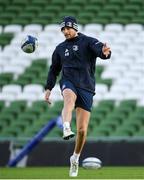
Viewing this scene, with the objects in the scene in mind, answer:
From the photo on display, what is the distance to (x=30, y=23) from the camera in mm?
23016

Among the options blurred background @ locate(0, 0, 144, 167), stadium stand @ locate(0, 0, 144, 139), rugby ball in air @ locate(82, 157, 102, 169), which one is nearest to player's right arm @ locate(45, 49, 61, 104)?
rugby ball in air @ locate(82, 157, 102, 169)

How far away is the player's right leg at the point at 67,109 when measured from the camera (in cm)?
1074

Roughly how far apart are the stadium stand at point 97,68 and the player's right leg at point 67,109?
6.59m

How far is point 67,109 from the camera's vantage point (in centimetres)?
1091

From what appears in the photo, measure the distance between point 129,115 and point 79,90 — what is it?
285 inches

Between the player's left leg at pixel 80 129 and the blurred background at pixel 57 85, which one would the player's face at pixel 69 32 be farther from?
the blurred background at pixel 57 85

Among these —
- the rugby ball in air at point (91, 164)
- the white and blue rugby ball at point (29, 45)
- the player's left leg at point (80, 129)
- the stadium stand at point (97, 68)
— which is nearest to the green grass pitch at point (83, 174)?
the player's left leg at point (80, 129)

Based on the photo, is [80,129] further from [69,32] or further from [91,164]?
[91,164]

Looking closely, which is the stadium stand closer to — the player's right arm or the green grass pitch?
the green grass pitch

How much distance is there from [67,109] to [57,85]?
30.1ft

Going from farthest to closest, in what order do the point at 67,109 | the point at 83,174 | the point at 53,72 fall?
the point at 83,174 → the point at 53,72 → the point at 67,109

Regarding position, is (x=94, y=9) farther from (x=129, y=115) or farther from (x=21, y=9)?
(x=129, y=115)

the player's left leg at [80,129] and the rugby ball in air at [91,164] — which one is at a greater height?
the player's left leg at [80,129]

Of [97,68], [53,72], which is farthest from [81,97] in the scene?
[97,68]
